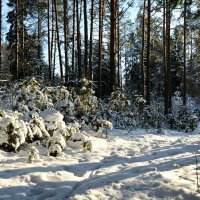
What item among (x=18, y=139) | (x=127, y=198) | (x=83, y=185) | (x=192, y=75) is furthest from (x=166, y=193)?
(x=192, y=75)

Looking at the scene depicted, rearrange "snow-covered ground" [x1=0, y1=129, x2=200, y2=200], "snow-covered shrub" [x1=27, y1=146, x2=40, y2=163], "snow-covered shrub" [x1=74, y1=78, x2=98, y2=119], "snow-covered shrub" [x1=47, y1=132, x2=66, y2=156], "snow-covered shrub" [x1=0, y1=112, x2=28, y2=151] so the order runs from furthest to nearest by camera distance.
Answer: "snow-covered shrub" [x1=74, y1=78, x2=98, y2=119], "snow-covered shrub" [x1=47, y1=132, x2=66, y2=156], "snow-covered shrub" [x1=0, y1=112, x2=28, y2=151], "snow-covered shrub" [x1=27, y1=146, x2=40, y2=163], "snow-covered ground" [x1=0, y1=129, x2=200, y2=200]

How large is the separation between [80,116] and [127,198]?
20.7 feet

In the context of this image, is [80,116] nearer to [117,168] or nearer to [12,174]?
[117,168]

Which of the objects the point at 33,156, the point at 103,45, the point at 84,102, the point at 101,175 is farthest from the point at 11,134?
the point at 103,45

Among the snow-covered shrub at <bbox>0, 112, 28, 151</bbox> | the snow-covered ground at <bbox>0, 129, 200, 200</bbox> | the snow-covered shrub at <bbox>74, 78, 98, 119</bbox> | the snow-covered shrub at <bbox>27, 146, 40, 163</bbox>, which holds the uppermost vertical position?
the snow-covered shrub at <bbox>74, 78, 98, 119</bbox>

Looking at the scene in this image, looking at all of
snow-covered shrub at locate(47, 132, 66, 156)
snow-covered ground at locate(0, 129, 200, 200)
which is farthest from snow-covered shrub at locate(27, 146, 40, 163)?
snow-covered shrub at locate(47, 132, 66, 156)

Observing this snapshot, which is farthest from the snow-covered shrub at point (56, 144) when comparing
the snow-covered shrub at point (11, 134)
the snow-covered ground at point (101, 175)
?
the snow-covered shrub at point (11, 134)

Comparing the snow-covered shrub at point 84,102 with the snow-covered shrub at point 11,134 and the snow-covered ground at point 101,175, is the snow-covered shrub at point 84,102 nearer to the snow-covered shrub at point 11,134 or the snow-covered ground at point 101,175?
the snow-covered ground at point 101,175

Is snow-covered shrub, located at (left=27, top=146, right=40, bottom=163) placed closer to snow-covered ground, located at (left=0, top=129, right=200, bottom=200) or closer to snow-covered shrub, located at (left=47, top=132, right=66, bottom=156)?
snow-covered ground, located at (left=0, top=129, right=200, bottom=200)

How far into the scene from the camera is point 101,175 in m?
5.98

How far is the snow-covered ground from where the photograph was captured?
16.6 ft

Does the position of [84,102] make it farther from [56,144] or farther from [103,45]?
[103,45]

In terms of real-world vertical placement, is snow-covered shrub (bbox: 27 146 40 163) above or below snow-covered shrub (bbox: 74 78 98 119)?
below

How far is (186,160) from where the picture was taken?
24.0ft
